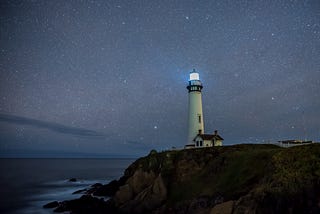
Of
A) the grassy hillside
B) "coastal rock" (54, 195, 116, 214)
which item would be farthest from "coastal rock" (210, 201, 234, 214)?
"coastal rock" (54, 195, 116, 214)

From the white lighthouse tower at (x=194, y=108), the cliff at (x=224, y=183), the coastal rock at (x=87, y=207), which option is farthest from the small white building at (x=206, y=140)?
Result: the coastal rock at (x=87, y=207)

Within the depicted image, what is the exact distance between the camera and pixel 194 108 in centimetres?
3809

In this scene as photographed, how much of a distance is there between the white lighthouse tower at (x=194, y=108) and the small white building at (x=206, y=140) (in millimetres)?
1052

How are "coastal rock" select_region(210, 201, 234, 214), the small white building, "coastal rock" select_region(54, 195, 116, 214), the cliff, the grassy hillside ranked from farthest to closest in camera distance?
1. the small white building
2. "coastal rock" select_region(54, 195, 116, 214)
3. "coastal rock" select_region(210, 201, 234, 214)
4. the grassy hillside
5. the cliff

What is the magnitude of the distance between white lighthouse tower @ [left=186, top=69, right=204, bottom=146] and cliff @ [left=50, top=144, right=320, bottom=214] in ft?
26.4

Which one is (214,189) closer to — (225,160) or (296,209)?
(225,160)

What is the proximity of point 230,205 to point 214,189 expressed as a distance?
5.06m

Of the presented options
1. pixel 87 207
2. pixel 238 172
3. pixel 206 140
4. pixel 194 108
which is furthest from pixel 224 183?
pixel 194 108

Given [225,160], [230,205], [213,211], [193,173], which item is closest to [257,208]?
[230,205]

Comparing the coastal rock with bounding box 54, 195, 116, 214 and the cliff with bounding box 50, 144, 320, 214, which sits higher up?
the cliff with bounding box 50, 144, 320, 214

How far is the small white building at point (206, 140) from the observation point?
35.0 metres

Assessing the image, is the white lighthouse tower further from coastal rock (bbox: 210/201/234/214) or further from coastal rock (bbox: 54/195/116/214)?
coastal rock (bbox: 210/201/234/214)

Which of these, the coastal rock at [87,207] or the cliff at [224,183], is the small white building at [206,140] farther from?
the coastal rock at [87,207]

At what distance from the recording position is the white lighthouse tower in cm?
3719
